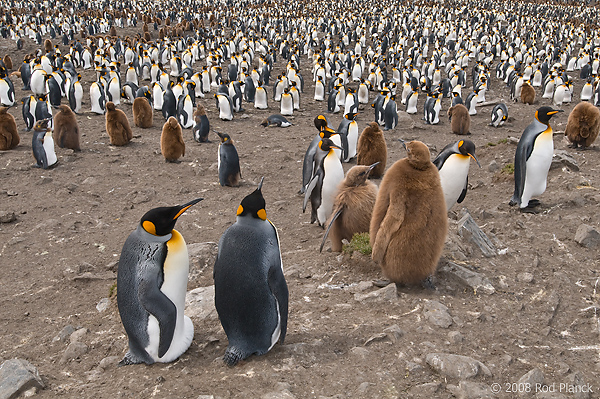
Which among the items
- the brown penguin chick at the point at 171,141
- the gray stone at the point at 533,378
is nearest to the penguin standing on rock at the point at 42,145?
the brown penguin chick at the point at 171,141

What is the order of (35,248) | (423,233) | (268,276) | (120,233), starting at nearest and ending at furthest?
(268,276) → (423,233) → (35,248) → (120,233)

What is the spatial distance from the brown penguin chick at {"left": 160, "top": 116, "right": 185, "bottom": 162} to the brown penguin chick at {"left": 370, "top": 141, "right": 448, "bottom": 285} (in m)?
7.43

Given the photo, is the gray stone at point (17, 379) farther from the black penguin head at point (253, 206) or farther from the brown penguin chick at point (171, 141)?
the brown penguin chick at point (171, 141)

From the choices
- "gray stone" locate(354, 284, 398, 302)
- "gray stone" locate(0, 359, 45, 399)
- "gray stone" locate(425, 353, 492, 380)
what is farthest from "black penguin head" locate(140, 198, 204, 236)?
"gray stone" locate(425, 353, 492, 380)

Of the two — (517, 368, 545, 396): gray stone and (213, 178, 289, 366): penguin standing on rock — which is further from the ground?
(213, 178, 289, 366): penguin standing on rock

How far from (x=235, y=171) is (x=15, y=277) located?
4354 mm

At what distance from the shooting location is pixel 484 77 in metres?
21.4

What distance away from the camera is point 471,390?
9.54ft

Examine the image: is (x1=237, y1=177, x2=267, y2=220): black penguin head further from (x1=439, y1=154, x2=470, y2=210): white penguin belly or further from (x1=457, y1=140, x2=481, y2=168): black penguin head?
(x1=457, y1=140, x2=481, y2=168): black penguin head

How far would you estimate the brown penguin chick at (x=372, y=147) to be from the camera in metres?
9.46

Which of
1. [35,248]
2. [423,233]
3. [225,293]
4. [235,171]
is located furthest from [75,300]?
[235,171]

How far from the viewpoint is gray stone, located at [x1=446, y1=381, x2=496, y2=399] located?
288 cm

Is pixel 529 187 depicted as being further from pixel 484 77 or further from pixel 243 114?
pixel 484 77

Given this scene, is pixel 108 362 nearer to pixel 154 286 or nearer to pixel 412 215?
pixel 154 286
